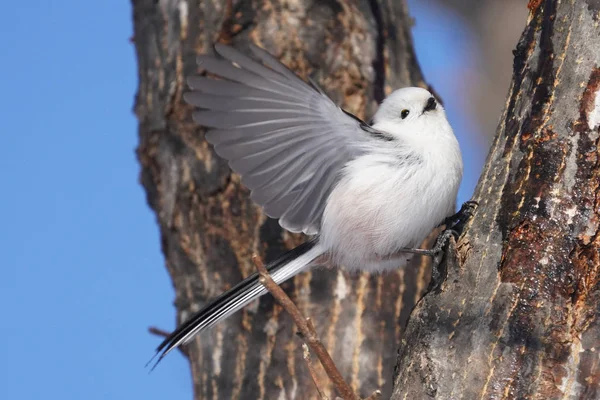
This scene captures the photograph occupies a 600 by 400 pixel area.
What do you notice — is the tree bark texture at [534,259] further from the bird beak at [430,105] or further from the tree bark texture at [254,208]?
the tree bark texture at [254,208]

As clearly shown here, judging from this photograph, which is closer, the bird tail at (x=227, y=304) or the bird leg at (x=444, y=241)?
the bird leg at (x=444, y=241)

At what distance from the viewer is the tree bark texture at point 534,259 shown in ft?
4.75

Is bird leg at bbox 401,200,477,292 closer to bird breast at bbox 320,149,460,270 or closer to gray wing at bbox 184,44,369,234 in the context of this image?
bird breast at bbox 320,149,460,270

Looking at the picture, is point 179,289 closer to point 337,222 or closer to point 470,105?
point 337,222

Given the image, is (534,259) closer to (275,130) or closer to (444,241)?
(444,241)

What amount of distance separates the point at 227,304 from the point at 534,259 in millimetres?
962

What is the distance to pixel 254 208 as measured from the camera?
2.62 meters

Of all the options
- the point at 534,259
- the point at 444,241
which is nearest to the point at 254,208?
the point at 444,241

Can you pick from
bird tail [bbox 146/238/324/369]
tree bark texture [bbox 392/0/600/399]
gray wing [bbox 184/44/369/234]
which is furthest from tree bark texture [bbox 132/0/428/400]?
tree bark texture [bbox 392/0/600/399]

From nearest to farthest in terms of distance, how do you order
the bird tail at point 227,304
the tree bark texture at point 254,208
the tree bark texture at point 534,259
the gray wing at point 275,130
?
the tree bark texture at point 534,259 < the gray wing at point 275,130 < the bird tail at point 227,304 < the tree bark texture at point 254,208

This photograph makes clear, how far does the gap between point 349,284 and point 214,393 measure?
59 centimetres

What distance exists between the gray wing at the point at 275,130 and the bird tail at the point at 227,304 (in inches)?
5.2

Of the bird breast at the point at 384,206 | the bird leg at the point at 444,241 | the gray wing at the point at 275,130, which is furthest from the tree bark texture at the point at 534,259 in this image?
the gray wing at the point at 275,130

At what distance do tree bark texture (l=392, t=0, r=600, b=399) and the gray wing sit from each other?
0.56 metres
